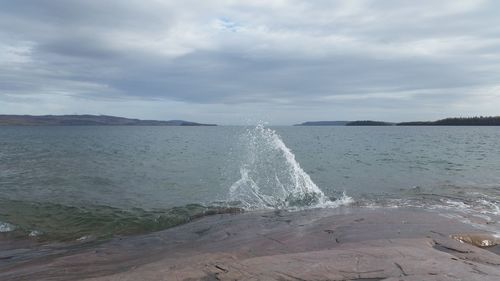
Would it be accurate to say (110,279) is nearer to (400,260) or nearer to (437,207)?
(400,260)

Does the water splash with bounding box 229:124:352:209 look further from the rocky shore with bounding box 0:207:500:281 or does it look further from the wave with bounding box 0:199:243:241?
the rocky shore with bounding box 0:207:500:281

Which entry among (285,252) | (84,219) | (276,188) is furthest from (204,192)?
(285,252)

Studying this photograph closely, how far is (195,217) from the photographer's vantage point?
15.3 meters

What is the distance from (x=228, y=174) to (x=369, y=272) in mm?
20755

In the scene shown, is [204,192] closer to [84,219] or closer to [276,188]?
[276,188]

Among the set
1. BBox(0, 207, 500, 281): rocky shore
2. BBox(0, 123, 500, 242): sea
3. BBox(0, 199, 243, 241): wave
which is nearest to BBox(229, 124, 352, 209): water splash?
BBox(0, 123, 500, 242): sea

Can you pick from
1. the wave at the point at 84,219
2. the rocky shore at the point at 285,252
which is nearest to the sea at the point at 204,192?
the wave at the point at 84,219

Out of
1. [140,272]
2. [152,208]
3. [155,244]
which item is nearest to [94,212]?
[152,208]

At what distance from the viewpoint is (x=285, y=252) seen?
9133 mm

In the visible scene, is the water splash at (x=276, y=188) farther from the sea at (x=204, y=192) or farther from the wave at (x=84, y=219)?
the wave at (x=84, y=219)

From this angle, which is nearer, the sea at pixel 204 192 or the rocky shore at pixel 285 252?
the rocky shore at pixel 285 252

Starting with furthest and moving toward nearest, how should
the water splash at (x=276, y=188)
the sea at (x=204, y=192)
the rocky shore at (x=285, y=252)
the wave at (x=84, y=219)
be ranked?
the water splash at (x=276, y=188) → the sea at (x=204, y=192) → the wave at (x=84, y=219) → the rocky shore at (x=285, y=252)

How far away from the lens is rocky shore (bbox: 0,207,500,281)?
7551mm

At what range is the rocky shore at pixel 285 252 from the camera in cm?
755
